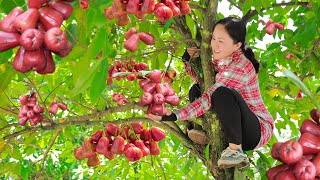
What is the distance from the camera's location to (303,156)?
1233 mm

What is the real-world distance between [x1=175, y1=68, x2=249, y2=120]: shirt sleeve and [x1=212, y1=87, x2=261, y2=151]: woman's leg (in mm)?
43

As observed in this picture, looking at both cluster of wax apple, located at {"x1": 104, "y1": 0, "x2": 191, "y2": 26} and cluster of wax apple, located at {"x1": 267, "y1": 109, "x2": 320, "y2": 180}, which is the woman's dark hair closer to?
cluster of wax apple, located at {"x1": 104, "y1": 0, "x2": 191, "y2": 26}

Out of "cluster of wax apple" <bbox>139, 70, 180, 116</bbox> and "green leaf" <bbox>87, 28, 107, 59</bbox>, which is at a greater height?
"green leaf" <bbox>87, 28, 107, 59</bbox>

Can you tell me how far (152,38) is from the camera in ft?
6.86

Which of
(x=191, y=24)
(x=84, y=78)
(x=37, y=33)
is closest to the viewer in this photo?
(x=37, y=33)

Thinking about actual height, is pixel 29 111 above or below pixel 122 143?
above

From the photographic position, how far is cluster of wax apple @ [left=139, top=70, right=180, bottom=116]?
6.57ft

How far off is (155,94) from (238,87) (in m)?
0.52

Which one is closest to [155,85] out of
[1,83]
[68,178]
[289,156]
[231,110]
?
[231,110]

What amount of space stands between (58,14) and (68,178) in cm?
505

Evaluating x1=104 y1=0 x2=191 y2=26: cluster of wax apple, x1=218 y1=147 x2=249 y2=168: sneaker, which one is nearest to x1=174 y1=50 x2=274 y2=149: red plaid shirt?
x1=218 y1=147 x2=249 y2=168: sneaker

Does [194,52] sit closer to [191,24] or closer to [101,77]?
[191,24]

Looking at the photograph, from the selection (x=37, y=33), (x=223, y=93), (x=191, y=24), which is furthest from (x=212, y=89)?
(x=37, y=33)

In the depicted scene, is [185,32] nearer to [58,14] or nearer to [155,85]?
[155,85]
